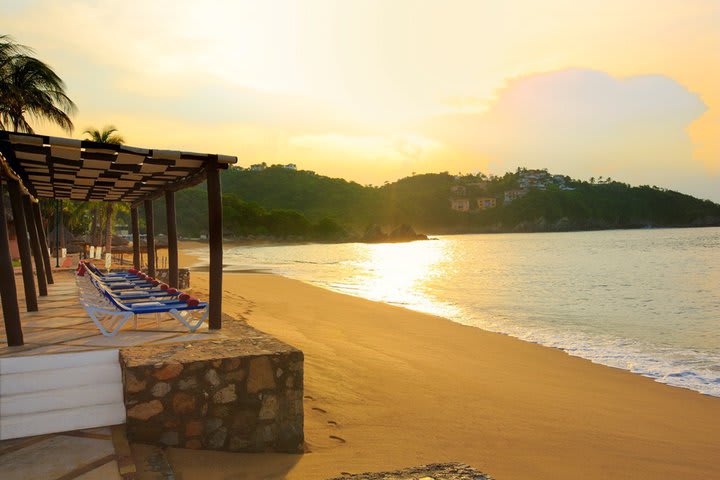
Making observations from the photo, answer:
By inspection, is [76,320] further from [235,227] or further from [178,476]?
[235,227]

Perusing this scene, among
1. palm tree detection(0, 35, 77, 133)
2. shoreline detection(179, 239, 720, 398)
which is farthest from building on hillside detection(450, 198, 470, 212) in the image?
shoreline detection(179, 239, 720, 398)

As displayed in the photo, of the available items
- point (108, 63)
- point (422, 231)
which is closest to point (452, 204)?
point (422, 231)

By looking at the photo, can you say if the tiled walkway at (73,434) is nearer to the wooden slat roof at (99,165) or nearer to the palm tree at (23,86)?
the wooden slat roof at (99,165)

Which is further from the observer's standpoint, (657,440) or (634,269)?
(634,269)

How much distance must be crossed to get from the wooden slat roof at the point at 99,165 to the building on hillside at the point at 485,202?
142736 millimetres

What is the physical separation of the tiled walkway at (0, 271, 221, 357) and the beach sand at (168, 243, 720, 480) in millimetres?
1563

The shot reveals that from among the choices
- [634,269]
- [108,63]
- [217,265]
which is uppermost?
[108,63]

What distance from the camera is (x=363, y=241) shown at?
376 ft

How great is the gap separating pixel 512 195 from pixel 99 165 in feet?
504

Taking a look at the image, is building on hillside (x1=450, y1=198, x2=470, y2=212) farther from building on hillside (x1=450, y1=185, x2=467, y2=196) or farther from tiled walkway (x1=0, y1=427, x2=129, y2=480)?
tiled walkway (x1=0, y1=427, x2=129, y2=480)

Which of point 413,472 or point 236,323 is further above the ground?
point 236,323

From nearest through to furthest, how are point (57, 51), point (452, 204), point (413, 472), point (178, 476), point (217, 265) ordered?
point (413, 472), point (178, 476), point (217, 265), point (57, 51), point (452, 204)

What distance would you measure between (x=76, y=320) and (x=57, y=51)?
851 cm

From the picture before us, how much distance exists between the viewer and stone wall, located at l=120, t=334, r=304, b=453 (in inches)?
168
